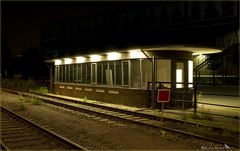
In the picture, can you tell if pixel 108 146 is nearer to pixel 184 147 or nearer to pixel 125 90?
pixel 184 147

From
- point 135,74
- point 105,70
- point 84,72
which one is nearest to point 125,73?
point 135,74

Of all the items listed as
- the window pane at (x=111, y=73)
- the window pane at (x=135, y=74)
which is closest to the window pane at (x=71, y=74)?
the window pane at (x=111, y=73)

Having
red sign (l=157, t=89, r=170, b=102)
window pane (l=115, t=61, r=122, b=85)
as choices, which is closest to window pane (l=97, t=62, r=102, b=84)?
window pane (l=115, t=61, r=122, b=85)

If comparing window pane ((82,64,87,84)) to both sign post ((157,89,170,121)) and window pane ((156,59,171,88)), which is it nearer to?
window pane ((156,59,171,88))

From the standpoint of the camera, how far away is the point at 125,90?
18.1 m

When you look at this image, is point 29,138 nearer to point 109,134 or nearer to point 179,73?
point 109,134

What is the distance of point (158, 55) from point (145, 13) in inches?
1466

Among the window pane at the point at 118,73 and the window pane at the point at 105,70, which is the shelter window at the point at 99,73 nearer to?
the window pane at the point at 105,70

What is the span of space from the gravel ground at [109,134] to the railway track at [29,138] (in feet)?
1.41

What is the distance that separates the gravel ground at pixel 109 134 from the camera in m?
9.14

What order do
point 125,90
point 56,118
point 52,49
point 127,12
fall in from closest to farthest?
point 56,118
point 125,90
point 127,12
point 52,49

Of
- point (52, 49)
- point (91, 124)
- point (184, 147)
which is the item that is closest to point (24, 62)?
point (52, 49)

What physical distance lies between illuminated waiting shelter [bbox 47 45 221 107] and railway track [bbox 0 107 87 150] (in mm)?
6253

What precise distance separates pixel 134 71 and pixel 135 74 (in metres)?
0.17
